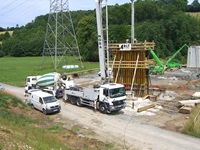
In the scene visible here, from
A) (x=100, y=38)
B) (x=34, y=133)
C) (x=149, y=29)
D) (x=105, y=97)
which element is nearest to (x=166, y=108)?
(x=105, y=97)

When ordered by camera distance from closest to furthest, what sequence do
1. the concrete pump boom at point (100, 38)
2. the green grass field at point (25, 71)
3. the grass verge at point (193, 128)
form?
the grass verge at point (193, 128) → the concrete pump boom at point (100, 38) → the green grass field at point (25, 71)

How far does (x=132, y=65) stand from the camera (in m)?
30.2

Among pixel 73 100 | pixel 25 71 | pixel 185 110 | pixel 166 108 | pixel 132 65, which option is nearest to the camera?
pixel 185 110

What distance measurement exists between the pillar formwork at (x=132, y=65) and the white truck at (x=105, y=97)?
5917 millimetres

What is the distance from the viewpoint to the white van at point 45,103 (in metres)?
24.0

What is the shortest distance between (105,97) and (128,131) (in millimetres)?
5181

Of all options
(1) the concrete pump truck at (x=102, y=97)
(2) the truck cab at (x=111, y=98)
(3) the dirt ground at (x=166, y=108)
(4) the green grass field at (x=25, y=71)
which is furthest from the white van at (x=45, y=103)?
(4) the green grass field at (x=25, y=71)

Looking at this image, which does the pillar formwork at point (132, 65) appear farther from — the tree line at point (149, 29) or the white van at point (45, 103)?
the tree line at point (149, 29)

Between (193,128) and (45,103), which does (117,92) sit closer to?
(45,103)

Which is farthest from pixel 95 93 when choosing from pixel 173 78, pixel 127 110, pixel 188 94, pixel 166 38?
pixel 166 38

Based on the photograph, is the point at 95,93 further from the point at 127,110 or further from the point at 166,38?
the point at 166,38

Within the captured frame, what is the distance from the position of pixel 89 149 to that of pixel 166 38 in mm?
78773

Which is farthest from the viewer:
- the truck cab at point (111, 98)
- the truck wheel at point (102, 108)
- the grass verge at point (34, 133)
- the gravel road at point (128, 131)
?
the truck wheel at point (102, 108)

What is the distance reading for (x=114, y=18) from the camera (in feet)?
341
